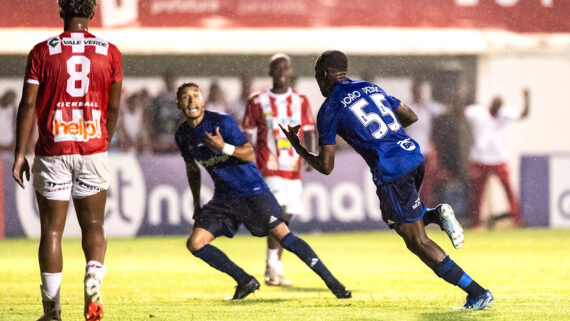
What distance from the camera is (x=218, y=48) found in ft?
62.5

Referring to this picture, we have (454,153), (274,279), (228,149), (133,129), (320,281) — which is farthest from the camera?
(454,153)

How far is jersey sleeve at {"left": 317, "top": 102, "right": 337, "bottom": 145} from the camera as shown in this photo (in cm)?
794

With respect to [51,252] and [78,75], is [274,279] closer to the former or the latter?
[51,252]

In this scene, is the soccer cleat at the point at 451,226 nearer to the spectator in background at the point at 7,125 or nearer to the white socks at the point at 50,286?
the white socks at the point at 50,286

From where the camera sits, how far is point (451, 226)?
316 inches

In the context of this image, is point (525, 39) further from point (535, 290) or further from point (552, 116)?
point (535, 290)

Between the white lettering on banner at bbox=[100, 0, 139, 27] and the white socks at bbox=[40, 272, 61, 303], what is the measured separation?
11.9 meters

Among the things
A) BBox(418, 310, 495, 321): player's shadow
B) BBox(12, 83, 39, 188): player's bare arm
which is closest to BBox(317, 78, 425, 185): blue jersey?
BBox(418, 310, 495, 321): player's shadow

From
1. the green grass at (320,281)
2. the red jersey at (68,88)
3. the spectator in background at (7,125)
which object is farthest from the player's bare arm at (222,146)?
the spectator in background at (7,125)

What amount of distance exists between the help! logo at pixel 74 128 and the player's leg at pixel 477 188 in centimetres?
1153

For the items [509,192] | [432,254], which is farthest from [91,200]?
[509,192]

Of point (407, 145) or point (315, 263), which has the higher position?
point (407, 145)

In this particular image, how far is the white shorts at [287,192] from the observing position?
1098 centimetres

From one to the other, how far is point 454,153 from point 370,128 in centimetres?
1053
